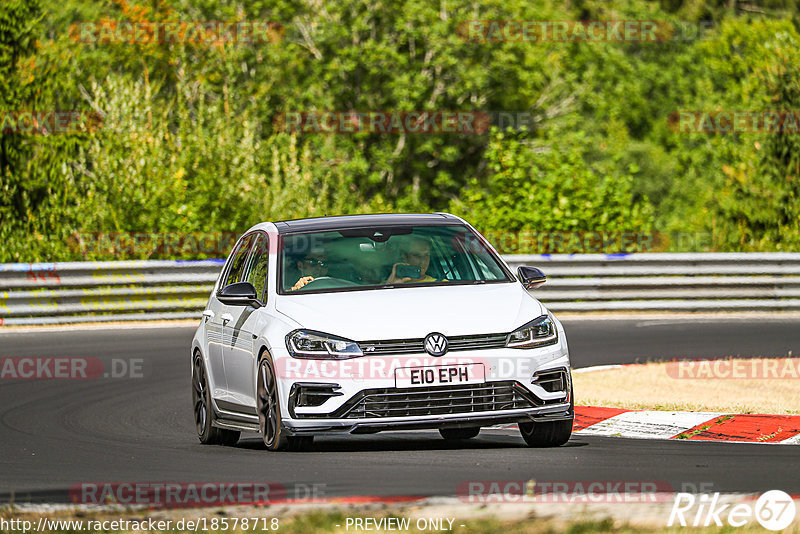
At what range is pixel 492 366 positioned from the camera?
9.24 meters

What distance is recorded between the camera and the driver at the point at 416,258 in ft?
33.7

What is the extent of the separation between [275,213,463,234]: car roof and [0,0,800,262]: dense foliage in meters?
14.1

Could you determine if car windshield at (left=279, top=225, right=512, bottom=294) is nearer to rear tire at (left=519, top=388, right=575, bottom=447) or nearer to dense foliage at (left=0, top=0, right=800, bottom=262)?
rear tire at (left=519, top=388, right=575, bottom=447)

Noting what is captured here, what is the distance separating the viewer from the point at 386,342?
9141mm

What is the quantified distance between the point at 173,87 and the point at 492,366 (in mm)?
35886
